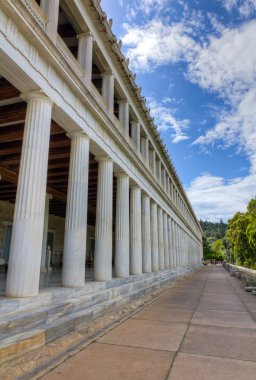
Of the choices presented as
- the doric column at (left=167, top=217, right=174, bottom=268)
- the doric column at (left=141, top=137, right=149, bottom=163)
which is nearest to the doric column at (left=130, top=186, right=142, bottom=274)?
the doric column at (left=141, top=137, right=149, bottom=163)

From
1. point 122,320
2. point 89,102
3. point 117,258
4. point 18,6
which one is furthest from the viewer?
point 117,258

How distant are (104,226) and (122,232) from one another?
7.37 ft

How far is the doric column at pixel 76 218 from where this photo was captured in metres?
7.45

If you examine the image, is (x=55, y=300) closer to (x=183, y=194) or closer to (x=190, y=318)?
(x=190, y=318)

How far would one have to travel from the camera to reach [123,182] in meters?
12.3

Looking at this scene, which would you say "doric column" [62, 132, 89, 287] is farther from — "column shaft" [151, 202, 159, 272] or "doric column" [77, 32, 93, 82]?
"column shaft" [151, 202, 159, 272]

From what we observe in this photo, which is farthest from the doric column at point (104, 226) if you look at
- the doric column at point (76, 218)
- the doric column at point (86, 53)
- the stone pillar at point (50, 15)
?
the stone pillar at point (50, 15)

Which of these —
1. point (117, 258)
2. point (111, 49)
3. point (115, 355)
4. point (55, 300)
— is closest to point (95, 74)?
point (111, 49)

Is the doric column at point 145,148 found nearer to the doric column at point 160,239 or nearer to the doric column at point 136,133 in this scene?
the doric column at point 136,133

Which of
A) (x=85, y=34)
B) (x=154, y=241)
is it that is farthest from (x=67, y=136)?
(x=154, y=241)

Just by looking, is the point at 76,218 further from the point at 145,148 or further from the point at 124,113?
the point at 145,148

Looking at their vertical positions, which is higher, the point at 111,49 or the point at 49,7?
the point at 111,49

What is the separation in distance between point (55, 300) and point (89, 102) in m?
5.62

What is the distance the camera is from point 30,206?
225 inches
